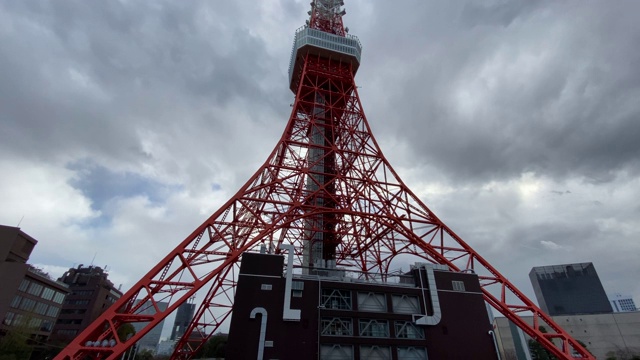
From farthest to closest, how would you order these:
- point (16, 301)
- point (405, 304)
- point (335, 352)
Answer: point (16, 301)
point (405, 304)
point (335, 352)

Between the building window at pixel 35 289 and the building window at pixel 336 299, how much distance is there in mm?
46004

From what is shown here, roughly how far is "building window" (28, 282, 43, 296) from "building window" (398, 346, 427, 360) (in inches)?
1955

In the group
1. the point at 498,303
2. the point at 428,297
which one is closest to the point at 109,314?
the point at 428,297

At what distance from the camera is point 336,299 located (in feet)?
68.6

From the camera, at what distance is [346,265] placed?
27.6 metres

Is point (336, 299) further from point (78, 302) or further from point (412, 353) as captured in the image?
point (78, 302)

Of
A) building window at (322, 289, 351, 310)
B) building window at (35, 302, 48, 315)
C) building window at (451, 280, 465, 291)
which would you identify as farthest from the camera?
building window at (35, 302, 48, 315)

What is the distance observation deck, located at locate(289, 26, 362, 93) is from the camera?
3088 cm

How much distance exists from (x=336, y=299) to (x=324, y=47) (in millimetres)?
21844

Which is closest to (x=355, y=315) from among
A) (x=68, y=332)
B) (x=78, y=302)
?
(x=68, y=332)

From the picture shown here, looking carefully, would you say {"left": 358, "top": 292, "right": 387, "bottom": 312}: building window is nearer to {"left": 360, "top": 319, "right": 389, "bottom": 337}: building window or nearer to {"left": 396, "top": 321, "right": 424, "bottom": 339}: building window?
{"left": 360, "top": 319, "right": 389, "bottom": 337}: building window

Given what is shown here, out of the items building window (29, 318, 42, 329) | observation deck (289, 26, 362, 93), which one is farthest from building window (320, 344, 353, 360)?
building window (29, 318, 42, 329)

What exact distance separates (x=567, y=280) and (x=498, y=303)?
151 metres

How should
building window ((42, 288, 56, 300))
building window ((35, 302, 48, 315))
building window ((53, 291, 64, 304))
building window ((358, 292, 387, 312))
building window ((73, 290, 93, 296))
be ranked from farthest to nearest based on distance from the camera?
building window ((73, 290, 93, 296)), building window ((53, 291, 64, 304)), building window ((42, 288, 56, 300)), building window ((35, 302, 48, 315)), building window ((358, 292, 387, 312))
